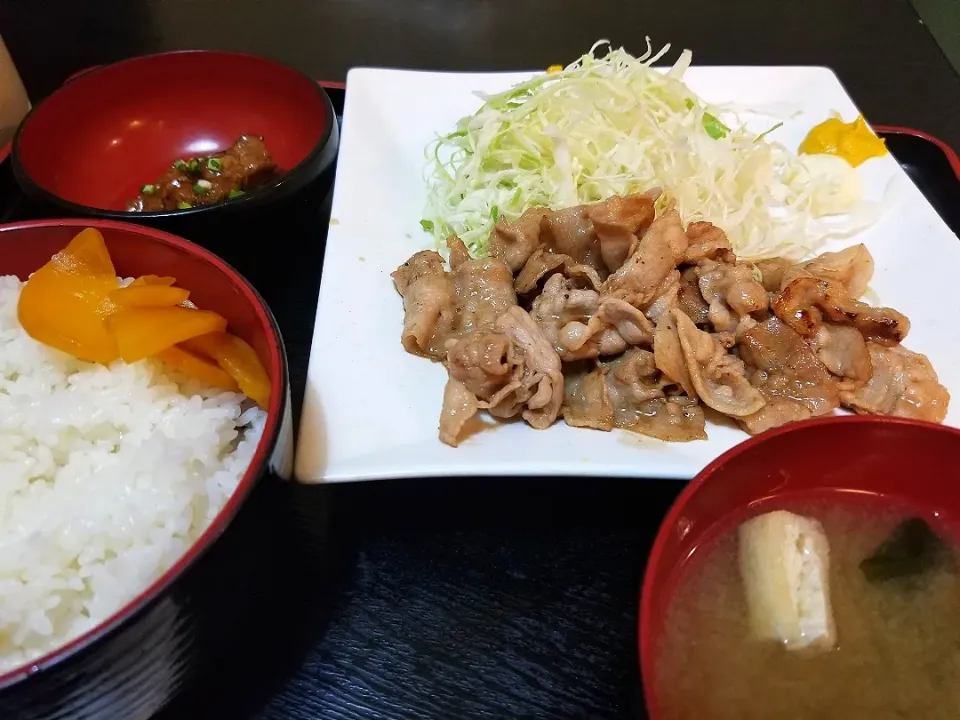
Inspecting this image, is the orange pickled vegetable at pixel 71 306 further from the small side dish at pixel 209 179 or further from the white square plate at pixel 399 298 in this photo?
the small side dish at pixel 209 179

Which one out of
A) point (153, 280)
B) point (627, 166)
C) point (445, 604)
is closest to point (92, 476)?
point (153, 280)

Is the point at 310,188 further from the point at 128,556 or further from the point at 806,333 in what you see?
the point at 806,333

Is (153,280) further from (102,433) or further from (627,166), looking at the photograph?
(627,166)

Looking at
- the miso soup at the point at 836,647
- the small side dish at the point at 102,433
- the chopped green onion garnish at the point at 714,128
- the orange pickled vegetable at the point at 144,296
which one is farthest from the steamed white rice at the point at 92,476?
the chopped green onion garnish at the point at 714,128

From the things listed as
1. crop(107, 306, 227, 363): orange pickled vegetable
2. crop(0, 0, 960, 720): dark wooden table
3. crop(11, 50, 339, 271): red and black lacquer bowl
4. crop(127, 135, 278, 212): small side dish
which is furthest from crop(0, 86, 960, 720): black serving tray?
crop(11, 50, 339, 271): red and black lacquer bowl

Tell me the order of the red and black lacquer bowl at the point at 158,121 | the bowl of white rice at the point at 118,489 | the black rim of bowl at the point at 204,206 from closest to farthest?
the bowl of white rice at the point at 118,489 → the black rim of bowl at the point at 204,206 → the red and black lacquer bowl at the point at 158,121
